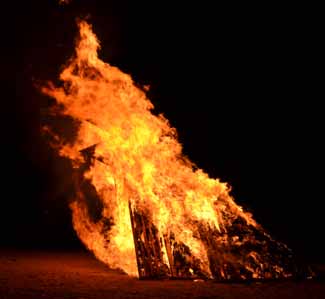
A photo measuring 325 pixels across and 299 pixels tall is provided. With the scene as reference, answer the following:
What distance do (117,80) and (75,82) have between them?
81 centimetres

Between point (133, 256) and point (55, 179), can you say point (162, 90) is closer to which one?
point (55, 179)

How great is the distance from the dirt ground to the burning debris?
1.24 feet

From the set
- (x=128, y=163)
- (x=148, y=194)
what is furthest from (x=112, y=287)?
(x=128, y=163)

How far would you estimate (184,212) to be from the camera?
28.4 ft

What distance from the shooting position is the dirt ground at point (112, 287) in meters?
6.97

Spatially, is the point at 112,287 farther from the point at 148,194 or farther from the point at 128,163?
the point at 128,163

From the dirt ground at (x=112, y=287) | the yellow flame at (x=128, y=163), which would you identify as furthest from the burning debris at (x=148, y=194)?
the dirt ground at (x=112, y=287)

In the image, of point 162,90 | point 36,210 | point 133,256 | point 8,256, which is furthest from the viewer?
point 36,210

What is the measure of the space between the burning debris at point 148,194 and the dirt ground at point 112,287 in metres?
0.38

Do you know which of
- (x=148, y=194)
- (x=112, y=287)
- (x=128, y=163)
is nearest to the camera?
(x=112, y=287)

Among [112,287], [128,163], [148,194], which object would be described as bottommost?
[112,287]

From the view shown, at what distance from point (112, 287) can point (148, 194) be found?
5.59 ft

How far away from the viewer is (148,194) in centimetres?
869

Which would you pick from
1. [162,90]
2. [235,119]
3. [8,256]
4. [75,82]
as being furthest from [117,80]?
[235,119]
